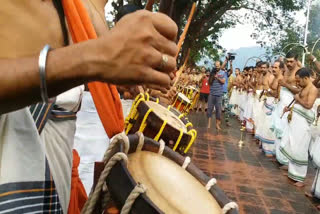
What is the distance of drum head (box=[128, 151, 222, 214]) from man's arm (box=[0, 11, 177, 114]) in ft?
1.62

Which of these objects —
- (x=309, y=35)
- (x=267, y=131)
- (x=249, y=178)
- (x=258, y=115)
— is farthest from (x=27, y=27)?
(x=309, y=35)

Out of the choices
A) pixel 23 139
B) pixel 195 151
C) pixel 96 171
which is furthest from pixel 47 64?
pixel 195 151

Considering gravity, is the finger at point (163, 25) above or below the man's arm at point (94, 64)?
above

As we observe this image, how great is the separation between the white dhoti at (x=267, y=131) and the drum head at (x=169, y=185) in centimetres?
677

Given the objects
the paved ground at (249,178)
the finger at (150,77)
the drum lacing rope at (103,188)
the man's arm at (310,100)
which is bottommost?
the paved ground at (249,178)

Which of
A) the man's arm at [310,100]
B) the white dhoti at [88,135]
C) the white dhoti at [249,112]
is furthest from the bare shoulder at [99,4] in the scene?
the white dhoti at [249,112]

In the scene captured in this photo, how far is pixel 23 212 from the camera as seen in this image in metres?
0.95

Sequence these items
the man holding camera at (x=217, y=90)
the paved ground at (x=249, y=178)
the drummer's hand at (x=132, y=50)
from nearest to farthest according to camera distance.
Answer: the drummer's hand at (x=132, y=50) → the paved ground at (x=249, y=178) → the man holding camera at (x=217, y=90)

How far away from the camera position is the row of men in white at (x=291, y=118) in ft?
18.8

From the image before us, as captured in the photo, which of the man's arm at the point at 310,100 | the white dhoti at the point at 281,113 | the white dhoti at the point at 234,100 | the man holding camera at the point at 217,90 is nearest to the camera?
the man's arm at the point at 310,100

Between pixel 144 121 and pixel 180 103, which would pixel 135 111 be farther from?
pixel 180 103

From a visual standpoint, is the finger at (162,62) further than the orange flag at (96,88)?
No

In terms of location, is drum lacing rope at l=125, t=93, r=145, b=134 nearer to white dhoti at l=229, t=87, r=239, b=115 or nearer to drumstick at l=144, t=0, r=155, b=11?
drumstick at l=144, t=0, r=155, b=11

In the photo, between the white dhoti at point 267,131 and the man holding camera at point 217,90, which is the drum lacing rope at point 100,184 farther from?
the man holding camera at point 217,90
